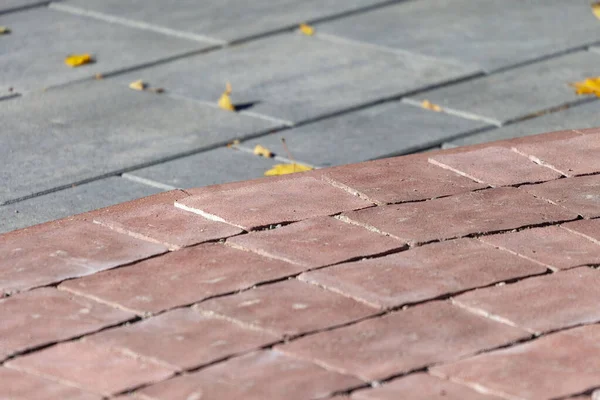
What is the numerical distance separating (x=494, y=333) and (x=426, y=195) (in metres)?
0.89

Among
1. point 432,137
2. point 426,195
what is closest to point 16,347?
point 426,195

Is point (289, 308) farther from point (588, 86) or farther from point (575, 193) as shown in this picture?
point (588, 86)

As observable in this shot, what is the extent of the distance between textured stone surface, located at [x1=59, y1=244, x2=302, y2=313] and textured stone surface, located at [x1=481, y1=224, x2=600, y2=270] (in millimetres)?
644

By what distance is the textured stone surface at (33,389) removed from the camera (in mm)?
2633

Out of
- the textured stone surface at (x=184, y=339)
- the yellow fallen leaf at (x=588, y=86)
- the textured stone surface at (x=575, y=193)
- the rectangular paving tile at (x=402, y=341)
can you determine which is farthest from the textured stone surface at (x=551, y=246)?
the yellow fallen leaf at (x=588, y=86)

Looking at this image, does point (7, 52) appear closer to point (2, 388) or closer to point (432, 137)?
point (432, 137)

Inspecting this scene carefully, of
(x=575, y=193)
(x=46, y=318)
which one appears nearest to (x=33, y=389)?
(x=46, y=318)

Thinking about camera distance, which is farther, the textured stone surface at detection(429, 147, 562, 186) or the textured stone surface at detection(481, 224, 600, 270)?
the textured stone surface at detection(429, 147, 562, 186)

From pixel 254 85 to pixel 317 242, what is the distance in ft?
6.15

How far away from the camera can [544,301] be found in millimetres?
3068

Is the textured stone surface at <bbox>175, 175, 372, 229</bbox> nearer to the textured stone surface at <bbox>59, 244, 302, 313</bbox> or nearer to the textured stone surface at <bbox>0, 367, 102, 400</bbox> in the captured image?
the textured stone surface at <bbox>59, 244, 302, 313</bbox>

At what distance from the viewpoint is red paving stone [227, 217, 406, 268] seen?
3271mm

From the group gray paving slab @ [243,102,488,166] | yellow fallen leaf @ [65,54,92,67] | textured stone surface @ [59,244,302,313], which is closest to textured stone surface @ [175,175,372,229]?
textured stone surface @ [59,244,302,313]

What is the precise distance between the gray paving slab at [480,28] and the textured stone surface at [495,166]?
133 cm
